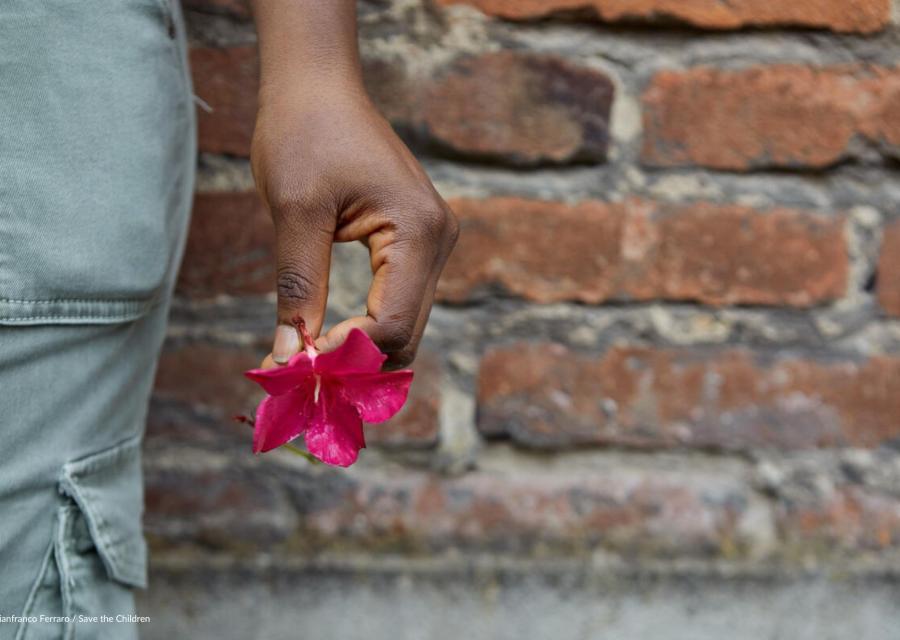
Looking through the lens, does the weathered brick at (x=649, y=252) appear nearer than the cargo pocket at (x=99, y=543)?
No

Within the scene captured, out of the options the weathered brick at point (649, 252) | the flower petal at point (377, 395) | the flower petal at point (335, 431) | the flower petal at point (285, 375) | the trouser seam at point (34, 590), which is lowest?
the trouser seam at point (34, 590)

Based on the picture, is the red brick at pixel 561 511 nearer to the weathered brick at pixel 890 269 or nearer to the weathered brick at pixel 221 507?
the weathered brick at pixel 221 507

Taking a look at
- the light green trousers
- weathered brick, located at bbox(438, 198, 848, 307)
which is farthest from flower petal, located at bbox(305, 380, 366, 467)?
weathered brick, located at bbox(438, 198, 848, 307)

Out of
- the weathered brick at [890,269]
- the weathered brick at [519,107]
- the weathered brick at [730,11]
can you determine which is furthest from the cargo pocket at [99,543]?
the weathered brick at [890,269]

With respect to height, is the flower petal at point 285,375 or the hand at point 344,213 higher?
the hand at point 344,213

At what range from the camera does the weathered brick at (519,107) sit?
2.37 ft

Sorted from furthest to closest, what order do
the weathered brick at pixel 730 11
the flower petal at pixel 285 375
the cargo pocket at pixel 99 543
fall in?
the weathered brick at pixel 730 11
the cargo pocket at pixel 99 543
the flower petal at pixel 285 375

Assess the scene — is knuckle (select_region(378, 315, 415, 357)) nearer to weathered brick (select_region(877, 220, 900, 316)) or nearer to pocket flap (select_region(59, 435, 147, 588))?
pocket flap (select_region(59, 435, 147, 588))

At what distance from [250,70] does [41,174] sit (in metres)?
0.31

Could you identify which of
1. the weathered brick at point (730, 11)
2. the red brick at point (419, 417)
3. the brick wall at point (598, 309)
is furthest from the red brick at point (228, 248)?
the weathered brick at point (730, 11)

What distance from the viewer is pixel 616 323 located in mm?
759

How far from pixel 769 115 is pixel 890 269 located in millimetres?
180

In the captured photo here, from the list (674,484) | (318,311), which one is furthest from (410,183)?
(674,484)

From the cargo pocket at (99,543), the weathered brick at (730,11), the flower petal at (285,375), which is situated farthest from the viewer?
the weathered brick at (730,11)
